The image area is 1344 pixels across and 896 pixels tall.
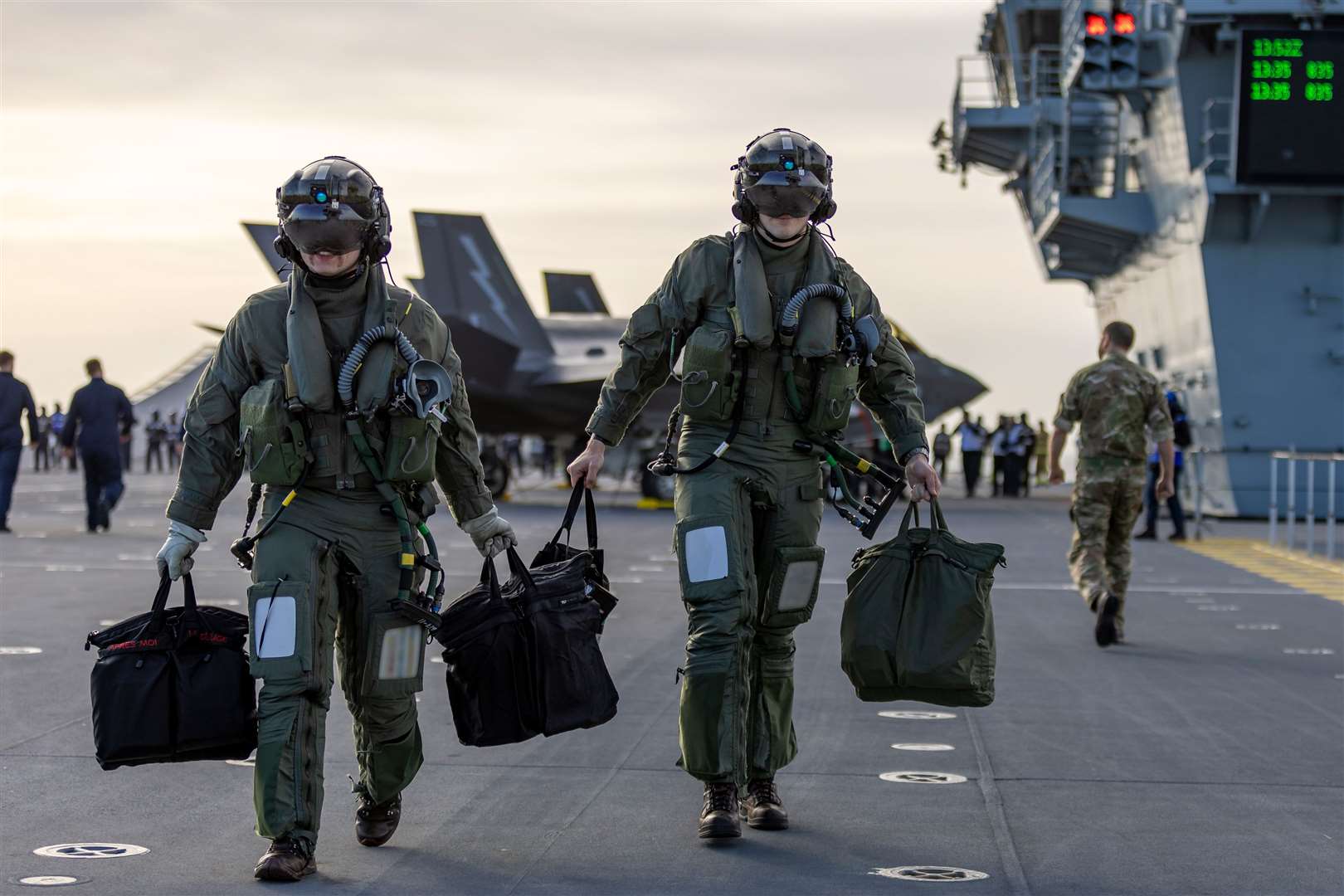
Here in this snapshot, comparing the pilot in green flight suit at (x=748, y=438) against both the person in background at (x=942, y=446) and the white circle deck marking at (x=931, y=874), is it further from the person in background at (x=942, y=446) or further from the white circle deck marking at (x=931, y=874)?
the person in background at (x=942, y=446)

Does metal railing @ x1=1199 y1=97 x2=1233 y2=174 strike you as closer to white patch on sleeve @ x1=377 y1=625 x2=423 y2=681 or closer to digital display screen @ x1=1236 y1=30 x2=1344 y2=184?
digital display screen @ x1=1236 y1=30 x2=1344 y2=184

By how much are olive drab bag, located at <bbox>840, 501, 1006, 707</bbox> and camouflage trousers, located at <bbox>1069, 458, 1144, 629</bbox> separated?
528 centimetres

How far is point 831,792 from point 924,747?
102 cm

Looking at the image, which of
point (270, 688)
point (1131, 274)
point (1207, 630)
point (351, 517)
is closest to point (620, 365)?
point (351, 517)

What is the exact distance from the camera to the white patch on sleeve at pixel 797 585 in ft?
17.2

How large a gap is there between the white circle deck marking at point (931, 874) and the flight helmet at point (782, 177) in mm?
1951

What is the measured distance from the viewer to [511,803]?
5617mm

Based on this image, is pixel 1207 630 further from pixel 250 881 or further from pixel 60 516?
pixel 60 516

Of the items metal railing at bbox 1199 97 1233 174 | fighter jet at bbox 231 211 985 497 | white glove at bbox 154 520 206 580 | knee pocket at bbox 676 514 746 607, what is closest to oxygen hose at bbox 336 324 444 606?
white glove at bbox 154 520 206 580

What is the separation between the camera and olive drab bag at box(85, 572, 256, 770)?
4.58 metres

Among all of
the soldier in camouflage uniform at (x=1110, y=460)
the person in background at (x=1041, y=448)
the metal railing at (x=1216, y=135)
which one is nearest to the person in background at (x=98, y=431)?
the soldier in camouflage uniform at (x=1110, y=460)

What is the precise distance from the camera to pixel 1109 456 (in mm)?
10180

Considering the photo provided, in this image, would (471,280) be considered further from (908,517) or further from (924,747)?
(908,517)

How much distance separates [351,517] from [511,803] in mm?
1345
